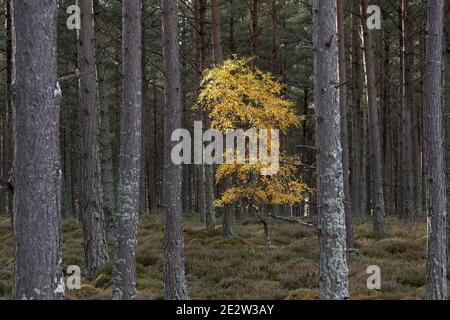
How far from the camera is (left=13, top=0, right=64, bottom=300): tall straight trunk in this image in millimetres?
5238

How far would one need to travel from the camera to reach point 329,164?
8.37 metres

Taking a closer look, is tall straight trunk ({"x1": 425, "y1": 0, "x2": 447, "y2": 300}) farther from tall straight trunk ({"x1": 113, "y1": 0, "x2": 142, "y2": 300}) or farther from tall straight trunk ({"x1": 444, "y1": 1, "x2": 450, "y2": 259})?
tall straight trunk ({"x1": 113, "y1": 0, "x2": 142, "y2": 300})

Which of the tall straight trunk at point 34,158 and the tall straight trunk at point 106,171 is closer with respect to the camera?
the tall straight trunk at point 34,158

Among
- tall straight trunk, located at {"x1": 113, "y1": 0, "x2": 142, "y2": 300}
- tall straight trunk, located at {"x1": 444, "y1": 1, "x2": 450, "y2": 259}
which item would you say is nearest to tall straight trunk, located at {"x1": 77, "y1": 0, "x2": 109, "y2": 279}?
tall straight trunk, located at {"x1": 113, "y1": 0, "x2": 142, "y2": 300}

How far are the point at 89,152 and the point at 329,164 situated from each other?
7.37m

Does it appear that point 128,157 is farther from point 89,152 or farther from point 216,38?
point 216,38

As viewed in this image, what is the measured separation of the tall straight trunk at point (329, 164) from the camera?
27.5ft

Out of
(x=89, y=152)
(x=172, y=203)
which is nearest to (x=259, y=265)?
(x=172, y=203)

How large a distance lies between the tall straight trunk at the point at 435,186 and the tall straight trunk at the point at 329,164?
2519mm

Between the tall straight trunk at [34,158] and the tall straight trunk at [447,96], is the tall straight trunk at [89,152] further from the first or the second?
the tall straight trunk at [447,96]

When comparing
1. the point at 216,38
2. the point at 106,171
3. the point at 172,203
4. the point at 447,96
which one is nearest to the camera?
the point at 172,203

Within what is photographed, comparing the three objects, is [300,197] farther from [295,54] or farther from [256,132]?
[295,54]

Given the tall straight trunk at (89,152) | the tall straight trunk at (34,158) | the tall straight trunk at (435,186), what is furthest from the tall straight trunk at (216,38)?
the tall straight trunk at (34,158)
